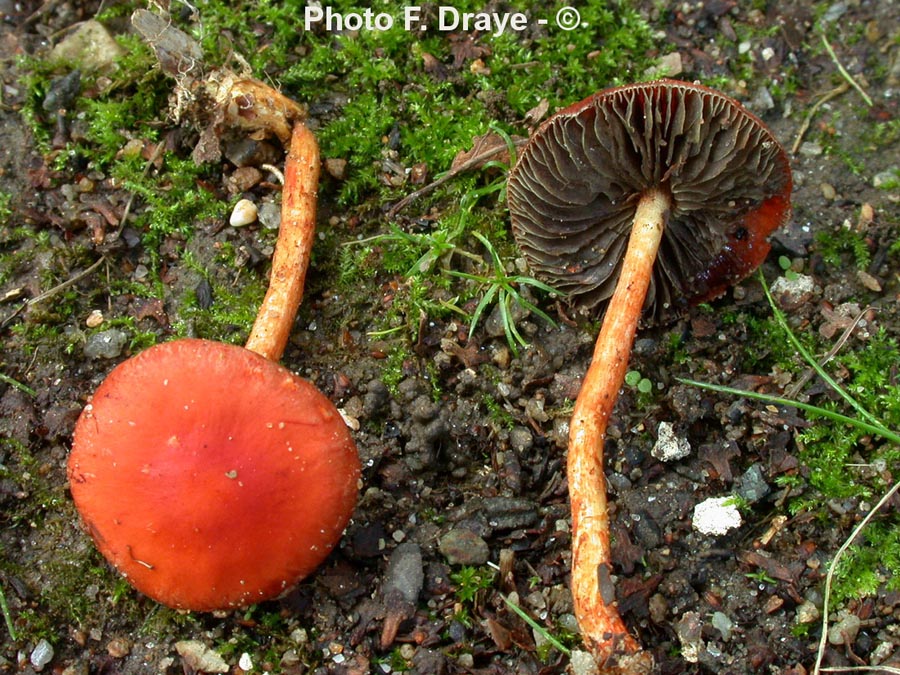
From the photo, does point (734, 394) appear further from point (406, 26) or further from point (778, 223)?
point (406, 26)

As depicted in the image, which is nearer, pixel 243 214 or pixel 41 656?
pixel 41 656

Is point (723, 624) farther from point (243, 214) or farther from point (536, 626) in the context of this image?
point (243, 214)

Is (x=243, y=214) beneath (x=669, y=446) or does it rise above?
above

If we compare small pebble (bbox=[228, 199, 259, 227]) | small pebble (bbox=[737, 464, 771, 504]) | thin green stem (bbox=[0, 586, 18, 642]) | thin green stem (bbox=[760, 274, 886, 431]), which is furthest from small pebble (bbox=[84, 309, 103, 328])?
thin green stem (bbox=[760, 274, 886, 431])

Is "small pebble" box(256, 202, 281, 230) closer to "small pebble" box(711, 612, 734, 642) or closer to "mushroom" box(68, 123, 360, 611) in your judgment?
"mushroom" box(68, 123, 360, 611)

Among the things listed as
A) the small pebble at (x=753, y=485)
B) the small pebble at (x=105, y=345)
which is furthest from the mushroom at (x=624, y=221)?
the small pebble at (x=105, y=345)

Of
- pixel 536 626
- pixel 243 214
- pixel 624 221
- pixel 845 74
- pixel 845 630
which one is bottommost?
pixel 536 626

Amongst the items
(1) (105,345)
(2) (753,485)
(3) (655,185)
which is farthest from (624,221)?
(1) (105,345)

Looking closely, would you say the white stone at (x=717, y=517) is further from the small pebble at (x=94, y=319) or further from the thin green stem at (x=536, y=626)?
the small pebble at (x=94, y=319)

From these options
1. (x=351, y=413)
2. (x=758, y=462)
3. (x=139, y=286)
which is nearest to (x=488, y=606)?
(x=351, y=413)
